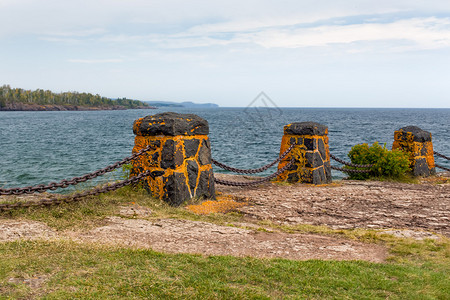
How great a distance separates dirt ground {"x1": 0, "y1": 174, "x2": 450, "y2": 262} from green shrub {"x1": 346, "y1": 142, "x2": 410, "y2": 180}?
2174mm

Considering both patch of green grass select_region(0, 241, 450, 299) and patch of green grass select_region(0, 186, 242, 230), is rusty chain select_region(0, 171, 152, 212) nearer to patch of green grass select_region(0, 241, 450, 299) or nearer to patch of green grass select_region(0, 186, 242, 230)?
patch of green grass select_region(0, 186, 242, 230)

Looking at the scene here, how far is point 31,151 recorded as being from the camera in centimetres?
2962

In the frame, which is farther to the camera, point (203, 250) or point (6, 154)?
point (6, 154)

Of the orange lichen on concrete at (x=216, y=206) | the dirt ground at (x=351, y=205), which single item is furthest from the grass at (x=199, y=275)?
the orange lichen on concrete at (x=216, y=206)

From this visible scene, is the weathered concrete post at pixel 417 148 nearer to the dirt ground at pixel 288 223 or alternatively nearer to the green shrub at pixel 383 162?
the green shrub at pixel 383 162

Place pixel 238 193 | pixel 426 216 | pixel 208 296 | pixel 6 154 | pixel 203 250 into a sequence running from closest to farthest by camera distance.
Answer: pixel 208 296, pixel 203 250, pixel 426 216, pixel 238 193, pixel 6 154

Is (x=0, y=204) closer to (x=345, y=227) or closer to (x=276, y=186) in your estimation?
(x=345, y=227)

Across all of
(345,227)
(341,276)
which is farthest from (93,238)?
(345,227)

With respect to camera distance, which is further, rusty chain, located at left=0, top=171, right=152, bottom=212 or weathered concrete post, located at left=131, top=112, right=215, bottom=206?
weathered concrete post, located at left=131, top=112, right=215, bottom=206

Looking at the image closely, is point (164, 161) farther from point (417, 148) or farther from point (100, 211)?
point (417, 148)

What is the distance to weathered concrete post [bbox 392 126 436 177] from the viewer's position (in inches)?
455

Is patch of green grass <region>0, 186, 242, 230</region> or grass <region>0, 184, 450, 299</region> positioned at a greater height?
patch of green grass <region>0, 186, 242, 230</region>

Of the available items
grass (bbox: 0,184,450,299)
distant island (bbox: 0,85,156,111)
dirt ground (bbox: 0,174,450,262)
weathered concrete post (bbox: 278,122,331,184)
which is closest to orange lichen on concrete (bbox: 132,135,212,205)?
dirt ground (bbox: 0,174,450,262)

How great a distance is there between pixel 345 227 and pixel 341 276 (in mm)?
2121
